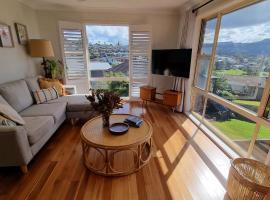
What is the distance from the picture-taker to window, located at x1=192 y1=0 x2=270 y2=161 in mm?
1974

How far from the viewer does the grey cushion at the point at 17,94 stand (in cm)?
242

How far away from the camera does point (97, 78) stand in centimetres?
458

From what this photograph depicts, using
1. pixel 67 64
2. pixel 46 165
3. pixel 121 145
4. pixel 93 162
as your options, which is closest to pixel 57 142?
pixel 46 165

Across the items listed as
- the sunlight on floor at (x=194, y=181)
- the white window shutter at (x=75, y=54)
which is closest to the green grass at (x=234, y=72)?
the sunlight on floor at (x=194, y=181)

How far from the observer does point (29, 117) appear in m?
2.36

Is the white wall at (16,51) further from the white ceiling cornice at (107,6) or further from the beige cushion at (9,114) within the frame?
the beige cushion at (9,114)

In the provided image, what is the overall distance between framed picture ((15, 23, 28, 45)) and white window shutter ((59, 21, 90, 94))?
75 centimetres

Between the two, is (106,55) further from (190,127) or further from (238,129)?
(238,129)

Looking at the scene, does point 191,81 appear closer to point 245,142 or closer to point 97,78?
point 245,142

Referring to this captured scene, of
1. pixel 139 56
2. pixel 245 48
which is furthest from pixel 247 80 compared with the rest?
pixel 139 56

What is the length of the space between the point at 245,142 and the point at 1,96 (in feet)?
11.9

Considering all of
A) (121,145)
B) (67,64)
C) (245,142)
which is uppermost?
(67,64)

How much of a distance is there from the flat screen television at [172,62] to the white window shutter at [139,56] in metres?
0.31

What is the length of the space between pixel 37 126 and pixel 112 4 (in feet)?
10.00
